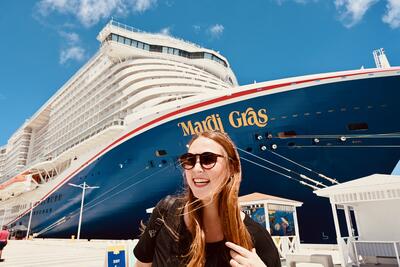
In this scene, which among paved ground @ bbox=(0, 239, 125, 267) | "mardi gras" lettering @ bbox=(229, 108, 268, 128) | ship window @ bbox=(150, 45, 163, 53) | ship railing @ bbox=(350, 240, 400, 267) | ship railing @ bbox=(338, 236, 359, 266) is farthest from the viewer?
ship window @ bbox=(150, 45, 163, 53)

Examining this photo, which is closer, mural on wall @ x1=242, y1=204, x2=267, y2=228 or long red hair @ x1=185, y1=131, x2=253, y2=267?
long red hair @ x1=185, y1=131, x2=253, y2=267

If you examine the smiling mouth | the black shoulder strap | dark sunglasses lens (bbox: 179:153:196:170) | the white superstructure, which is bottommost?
the black shoulder strap

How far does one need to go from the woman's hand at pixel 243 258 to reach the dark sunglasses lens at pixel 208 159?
0.41 metres

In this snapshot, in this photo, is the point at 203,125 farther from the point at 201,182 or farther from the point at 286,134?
the point at 201,182

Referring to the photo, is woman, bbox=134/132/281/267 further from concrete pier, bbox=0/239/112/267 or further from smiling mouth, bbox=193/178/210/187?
concrete pier, bbox=0/239/112/267

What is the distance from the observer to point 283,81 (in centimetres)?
1001

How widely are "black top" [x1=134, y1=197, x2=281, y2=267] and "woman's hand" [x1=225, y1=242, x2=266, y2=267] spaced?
0.13m

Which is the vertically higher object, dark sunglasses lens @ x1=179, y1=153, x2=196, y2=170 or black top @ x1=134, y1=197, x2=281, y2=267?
dark sunglasses lens @ x1=179, y1=153, x2=196, y2=170

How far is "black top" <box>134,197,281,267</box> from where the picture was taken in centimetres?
134

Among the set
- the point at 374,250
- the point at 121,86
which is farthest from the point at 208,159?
the point at 121,86

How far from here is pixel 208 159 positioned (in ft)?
4.86

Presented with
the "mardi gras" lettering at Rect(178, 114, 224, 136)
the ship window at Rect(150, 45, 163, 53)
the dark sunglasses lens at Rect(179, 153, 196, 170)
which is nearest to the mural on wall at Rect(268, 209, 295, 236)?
the "mardi gras" lettering at Rect(178, 114, 224, 136)

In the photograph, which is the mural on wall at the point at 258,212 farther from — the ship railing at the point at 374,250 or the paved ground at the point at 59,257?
the paved ground at the point at 59,257

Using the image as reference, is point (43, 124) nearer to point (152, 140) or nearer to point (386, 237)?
point (152, 140)
